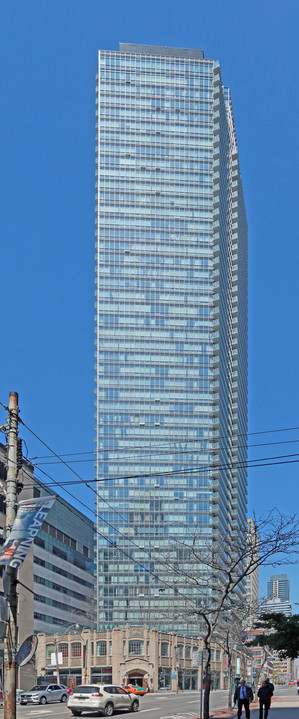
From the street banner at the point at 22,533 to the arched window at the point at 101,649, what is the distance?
318 feet

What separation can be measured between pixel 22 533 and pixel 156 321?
164 metres

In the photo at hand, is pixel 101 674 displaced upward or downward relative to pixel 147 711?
downward

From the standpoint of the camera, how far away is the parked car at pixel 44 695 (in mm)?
60719

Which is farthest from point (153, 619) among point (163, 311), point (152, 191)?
point (152, 191)

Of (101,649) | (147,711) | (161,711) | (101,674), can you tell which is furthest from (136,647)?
(147,711)

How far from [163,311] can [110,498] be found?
42.4m

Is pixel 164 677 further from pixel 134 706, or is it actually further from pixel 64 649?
pixel 134 706

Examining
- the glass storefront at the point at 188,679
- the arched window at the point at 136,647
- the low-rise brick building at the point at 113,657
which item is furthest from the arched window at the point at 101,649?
the glass storefront at the point at 188,679

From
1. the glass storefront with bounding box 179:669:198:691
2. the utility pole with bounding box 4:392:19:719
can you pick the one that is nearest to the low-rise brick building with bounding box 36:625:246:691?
the glass storefront with bounding box 179:669:198:691

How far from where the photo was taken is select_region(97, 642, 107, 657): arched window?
111312 mm

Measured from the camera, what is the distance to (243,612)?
61438 mm

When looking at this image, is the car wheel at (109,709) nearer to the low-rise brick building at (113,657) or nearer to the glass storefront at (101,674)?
the low-rise brick building at (113,657)

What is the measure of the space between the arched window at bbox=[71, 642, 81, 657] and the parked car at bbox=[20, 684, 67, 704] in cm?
4748

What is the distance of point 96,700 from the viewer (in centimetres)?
3775
